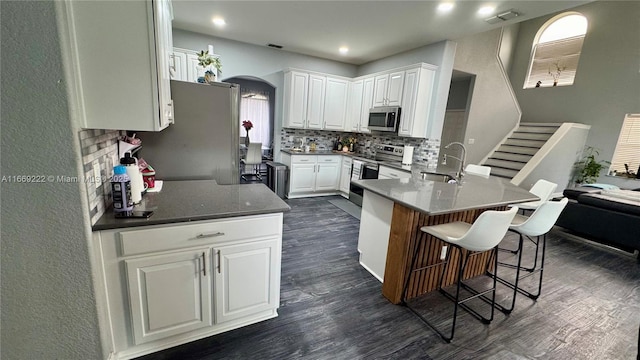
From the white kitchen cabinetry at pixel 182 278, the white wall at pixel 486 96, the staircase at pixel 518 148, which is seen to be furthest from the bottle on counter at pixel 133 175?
the staircase at pixel 518 148

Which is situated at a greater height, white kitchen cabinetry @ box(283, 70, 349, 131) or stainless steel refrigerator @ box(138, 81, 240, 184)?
white kitchen cabinetry @ box(283, 70, 349, 131)

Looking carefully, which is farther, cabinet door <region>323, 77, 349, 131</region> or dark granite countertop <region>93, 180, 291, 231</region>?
cabinet door <region>323, 77, 349, 131</region>


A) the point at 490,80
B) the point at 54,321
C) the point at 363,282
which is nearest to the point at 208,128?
the point at 54,321

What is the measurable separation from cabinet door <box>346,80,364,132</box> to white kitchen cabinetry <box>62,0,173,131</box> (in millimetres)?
4278

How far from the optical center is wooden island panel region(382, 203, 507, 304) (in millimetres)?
2078

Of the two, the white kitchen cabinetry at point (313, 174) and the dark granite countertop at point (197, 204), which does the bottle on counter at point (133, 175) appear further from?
the white kitchen cabinetry at point (313, 174)

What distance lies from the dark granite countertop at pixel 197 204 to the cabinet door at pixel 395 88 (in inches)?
123

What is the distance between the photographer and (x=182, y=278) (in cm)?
148

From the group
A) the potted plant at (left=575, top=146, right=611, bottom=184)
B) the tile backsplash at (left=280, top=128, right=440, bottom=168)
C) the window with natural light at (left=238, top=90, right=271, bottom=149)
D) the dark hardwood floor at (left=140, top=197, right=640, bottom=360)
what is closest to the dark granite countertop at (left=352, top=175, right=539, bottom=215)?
the dark hardwood floor at (left=140, top=197, right=640, bottom=360)

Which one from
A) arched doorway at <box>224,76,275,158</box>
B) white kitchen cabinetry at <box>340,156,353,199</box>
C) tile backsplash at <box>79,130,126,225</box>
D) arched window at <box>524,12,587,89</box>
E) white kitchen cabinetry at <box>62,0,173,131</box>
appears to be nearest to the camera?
white kitchen cabinetry at <box>62,0,173,131</box>

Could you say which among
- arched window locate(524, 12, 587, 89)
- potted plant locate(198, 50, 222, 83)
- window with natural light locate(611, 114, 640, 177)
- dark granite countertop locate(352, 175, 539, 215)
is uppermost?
arched window locate(524, 12, 587, 89)

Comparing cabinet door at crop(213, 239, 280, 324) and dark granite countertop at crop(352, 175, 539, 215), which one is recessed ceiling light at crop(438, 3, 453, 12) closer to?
dark granite countertop at crop(352, 175, 539, 215)

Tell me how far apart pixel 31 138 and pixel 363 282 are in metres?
2.39

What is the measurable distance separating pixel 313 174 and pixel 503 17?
3.51 m
